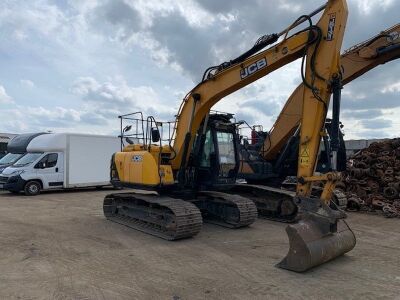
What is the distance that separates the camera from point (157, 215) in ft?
30.0

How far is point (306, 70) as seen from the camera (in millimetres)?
7387

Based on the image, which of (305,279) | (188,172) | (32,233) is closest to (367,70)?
(188,172)

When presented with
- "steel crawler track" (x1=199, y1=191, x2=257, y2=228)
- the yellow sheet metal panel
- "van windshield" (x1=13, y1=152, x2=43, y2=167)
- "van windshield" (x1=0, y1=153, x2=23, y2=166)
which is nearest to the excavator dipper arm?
the yellow sheet metal panel

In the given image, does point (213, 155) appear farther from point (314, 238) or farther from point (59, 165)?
point (59, 165)

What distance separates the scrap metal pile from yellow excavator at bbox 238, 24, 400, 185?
2159mm

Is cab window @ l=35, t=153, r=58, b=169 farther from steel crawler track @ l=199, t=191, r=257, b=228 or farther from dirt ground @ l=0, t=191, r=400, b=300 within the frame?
steel crawler track @ l=199, t=191, r=257, b=228

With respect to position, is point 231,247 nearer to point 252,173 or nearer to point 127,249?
point 127,249

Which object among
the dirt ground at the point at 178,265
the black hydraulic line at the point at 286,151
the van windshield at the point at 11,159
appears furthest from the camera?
the van windshield at the point at 11,159

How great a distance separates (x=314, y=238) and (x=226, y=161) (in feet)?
13.3

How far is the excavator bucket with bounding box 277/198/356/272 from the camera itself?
6254 mm

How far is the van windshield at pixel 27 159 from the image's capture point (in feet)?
58.4

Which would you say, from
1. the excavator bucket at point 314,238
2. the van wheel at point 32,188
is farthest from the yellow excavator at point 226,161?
the van wheel at point 32,188

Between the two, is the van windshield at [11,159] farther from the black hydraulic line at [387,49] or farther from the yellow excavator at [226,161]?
the black hydraulic line at [387,49]

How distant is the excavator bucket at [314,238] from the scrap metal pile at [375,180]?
593 centimetres
